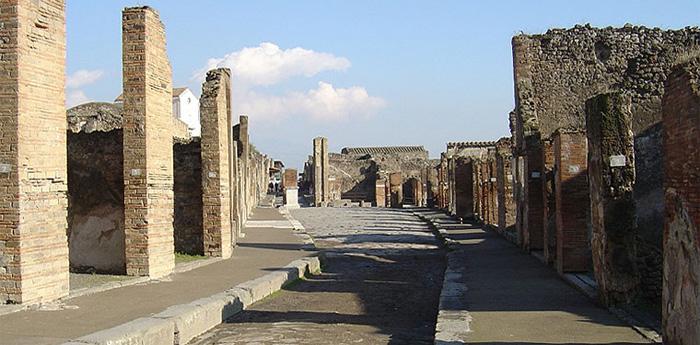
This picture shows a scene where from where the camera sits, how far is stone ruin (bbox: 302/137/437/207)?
51.0m

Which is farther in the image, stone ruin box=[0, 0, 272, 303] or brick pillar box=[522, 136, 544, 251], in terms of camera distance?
brick pillar box=[522, 136, 544, 251]

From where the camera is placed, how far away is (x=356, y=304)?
1091 cm

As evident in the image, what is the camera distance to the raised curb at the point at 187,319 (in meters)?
7.22

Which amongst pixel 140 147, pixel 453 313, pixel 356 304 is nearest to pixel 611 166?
pixel 453 313

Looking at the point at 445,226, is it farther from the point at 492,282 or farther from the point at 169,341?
the point at 169,341

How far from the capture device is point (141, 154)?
40.2 feet

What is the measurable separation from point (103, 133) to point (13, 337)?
6.35 metres

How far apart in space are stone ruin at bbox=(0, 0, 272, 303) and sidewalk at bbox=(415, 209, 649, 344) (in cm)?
452

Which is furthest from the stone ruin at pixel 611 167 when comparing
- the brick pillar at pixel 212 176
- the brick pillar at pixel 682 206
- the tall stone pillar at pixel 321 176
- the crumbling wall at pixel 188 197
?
the tall stone pillar at pixel 321 176

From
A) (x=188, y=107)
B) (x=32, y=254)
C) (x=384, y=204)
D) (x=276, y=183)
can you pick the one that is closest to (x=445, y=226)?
(x=32, y=254)

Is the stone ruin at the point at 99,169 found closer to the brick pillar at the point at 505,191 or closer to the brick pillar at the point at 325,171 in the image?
the brick pillar at the point at 505,191

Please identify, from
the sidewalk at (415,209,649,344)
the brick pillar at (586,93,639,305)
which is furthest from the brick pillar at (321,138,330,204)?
the brick pillar at (586,93,639,305)

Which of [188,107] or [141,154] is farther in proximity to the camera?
[188,107]

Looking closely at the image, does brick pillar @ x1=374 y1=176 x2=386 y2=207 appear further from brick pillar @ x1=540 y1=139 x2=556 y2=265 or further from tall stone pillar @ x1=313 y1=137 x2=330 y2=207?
brick pillar @ x1=540 y1=139 x2=556 y2=265
